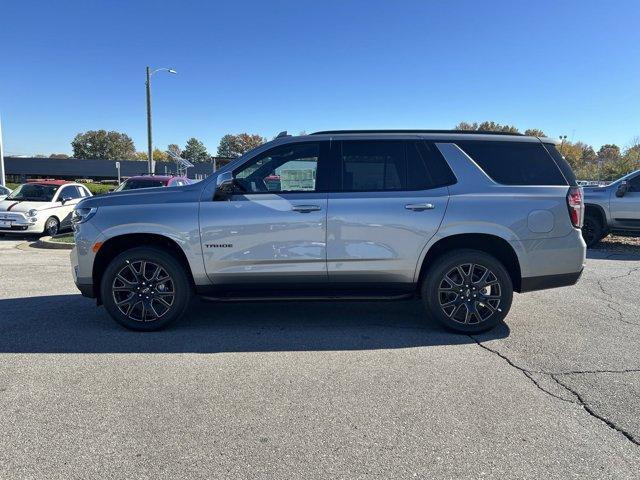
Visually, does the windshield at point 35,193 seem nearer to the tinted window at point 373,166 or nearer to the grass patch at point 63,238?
the grass patch at point 63,238

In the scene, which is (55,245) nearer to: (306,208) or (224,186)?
(224,186)

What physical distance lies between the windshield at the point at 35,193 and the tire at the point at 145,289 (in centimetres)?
1037

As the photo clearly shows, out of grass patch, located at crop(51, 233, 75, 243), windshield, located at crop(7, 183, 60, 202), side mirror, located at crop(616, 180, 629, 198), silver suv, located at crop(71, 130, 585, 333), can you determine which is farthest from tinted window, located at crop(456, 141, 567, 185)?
windshield, located at crop(7, 183, 60, 202)

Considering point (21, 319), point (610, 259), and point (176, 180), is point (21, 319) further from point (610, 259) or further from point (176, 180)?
point (610, 259)

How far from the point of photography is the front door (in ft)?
Answer: 14.8

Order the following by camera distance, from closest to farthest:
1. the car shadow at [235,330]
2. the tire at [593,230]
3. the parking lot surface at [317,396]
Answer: the parking lot surface at [317,396], the car shadow at [235,330], the tire at [593,230]

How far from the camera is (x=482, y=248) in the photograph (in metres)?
4.81

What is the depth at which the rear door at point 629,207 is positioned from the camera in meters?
10.4

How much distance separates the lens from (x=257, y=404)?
327 centimetres

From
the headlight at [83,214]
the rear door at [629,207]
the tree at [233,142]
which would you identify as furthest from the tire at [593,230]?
the tree at [233,142]

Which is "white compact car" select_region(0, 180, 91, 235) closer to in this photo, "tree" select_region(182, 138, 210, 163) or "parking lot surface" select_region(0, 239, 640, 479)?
"parking lot surface" select_region(0, 239, 640, 479)

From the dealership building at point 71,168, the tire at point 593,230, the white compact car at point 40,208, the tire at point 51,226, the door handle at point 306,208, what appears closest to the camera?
the door handle at point 306,208

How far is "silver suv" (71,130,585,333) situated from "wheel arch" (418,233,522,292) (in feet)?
0.06

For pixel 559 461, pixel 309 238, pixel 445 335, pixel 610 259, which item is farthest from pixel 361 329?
pixel 610 259
